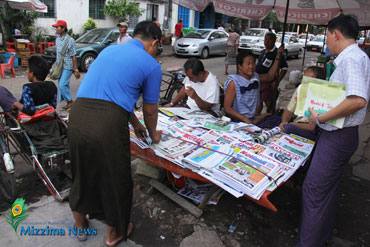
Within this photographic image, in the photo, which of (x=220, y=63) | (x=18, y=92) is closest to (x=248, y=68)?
(x=18, y=92)

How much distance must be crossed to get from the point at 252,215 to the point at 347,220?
925 millimetres

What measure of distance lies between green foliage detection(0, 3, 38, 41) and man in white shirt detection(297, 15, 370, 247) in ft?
41.6

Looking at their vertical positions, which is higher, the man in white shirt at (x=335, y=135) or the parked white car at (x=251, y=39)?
the parked white car at (x=251, y=39)

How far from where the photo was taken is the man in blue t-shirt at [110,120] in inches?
73.6

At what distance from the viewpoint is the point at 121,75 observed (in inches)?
74.0

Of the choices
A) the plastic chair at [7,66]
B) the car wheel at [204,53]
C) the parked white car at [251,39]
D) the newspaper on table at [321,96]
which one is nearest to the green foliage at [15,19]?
the plastic chair at [7,66]

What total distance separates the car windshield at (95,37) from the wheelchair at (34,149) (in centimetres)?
768

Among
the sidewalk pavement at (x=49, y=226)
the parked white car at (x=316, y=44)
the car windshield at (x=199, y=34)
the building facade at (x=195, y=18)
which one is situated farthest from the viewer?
the parked white car at (x=316, y=44)

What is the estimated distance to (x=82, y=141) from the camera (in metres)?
1.88

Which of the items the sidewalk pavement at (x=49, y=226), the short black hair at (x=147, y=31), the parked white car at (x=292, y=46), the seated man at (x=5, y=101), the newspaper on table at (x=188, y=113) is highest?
the parked white car at (x=292, y=46)

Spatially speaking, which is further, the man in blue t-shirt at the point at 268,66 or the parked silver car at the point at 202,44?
the parked silver car at the point at 202,44

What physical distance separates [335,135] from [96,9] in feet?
54.0

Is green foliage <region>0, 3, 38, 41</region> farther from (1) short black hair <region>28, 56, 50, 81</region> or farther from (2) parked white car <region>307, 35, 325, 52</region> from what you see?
(2) parked white car <region>307, 35, 325, 52</region>

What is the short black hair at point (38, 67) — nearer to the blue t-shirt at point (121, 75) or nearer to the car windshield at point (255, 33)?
the blue t-shirt at point (121, 75)
